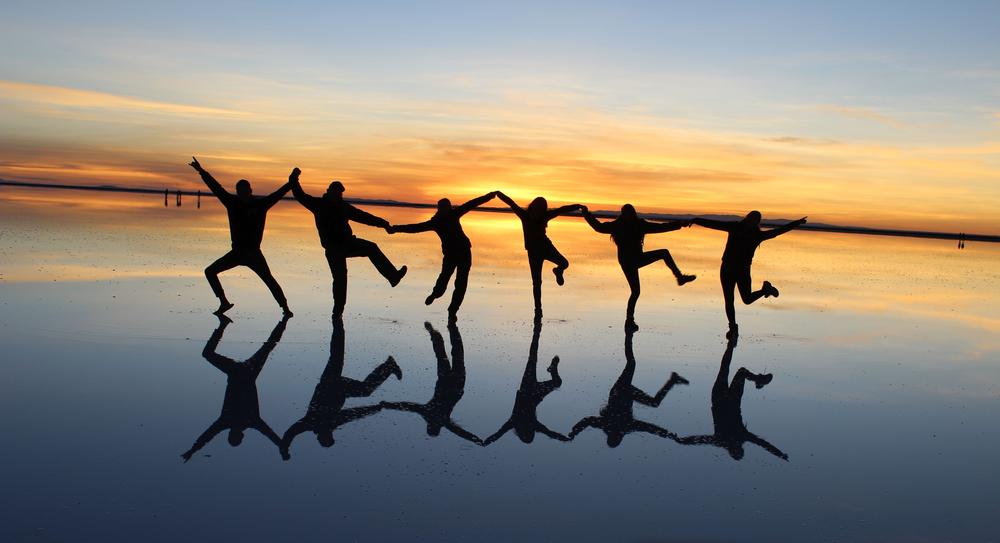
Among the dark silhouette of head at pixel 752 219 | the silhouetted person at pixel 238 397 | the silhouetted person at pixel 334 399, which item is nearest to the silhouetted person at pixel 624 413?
the silhouetted person at pixel 334 399

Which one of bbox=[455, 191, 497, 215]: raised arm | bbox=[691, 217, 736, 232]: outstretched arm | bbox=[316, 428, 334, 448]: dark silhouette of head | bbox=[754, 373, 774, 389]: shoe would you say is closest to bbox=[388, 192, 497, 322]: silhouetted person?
bbox=[455, 191, 497, 215]: raised arm

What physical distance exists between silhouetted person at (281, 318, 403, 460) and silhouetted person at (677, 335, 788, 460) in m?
2.84

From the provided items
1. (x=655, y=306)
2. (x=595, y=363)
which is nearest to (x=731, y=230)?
(x=655, y=306)

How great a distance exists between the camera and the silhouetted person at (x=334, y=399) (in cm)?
755

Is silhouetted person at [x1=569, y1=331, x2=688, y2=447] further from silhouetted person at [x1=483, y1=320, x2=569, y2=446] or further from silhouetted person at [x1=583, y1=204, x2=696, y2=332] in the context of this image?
silhouetted person at [x1=583, y1=204, x2=696, y2=332]

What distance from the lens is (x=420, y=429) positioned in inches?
308

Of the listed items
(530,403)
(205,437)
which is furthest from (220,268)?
(205,437)

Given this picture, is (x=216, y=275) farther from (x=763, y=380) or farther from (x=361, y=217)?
(x=763, y=380)

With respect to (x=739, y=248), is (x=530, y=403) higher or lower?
lower

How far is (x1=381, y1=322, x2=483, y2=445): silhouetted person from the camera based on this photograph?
788cm

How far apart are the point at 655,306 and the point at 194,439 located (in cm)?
1154

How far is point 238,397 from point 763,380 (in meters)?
5.74

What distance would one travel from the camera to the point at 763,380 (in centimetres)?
1070

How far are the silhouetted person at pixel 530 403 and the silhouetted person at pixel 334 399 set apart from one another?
4.03 ft
